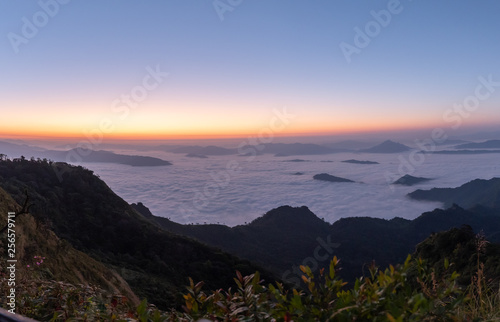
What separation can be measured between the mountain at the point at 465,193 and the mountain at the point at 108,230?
135821 millimetres

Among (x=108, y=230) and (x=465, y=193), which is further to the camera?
(x=465, y=193)

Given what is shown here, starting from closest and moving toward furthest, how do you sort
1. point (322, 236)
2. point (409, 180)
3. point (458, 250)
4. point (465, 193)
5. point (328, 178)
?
point (458, 250), point (322, 236), point (465, 193), point (328, 178), point (409, 180)

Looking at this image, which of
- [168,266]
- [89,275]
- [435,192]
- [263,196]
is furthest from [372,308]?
[435,192]

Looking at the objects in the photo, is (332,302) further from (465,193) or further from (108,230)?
(465,193)

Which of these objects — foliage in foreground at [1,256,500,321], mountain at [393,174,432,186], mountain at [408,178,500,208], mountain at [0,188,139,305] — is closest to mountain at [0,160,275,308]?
mountain at [0,188,139,305]

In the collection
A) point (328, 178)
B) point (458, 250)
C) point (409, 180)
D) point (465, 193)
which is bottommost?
point (465, 193)

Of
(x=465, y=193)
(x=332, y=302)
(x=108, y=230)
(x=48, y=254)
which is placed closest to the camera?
(x=332, y=302)

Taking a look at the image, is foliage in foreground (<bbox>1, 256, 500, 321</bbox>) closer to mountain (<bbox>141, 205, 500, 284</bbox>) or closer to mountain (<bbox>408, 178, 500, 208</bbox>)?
mountain (<bbox>141, 205, 500, 284</bbox>)

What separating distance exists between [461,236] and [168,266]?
75.8ft

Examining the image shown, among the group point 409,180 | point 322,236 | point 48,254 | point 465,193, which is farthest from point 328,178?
point 48,254

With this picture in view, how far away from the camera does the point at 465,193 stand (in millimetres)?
150000

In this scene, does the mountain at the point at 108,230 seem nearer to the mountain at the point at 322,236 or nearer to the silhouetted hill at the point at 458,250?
the silhouetted hill at the point at 458,250

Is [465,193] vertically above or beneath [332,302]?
beneath

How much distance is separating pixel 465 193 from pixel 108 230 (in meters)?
160
